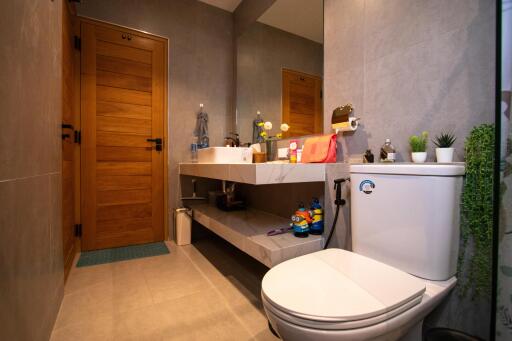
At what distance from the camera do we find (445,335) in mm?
930

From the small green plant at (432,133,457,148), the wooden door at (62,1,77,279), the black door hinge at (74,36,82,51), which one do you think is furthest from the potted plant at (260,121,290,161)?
the black door hinge at (74,36,82,51)

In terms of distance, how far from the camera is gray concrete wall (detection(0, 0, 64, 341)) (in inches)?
28.2

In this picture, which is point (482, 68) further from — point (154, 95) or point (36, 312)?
point (154, 95)

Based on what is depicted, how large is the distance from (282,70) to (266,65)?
27 centimetres

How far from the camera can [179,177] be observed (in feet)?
8.43

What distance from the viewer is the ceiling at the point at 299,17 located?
1665 mm

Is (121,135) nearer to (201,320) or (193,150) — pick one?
(193,150)

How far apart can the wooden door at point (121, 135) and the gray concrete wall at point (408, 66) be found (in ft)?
5.68

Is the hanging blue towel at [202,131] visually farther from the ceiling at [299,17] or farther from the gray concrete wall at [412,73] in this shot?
the gray concrete wall at [412,73]

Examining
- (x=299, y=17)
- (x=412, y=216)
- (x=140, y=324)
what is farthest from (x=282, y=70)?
(x=140, y=324)

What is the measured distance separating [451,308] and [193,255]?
181 cm

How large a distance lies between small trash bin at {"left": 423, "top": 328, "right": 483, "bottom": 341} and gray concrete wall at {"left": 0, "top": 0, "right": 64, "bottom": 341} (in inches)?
56.1

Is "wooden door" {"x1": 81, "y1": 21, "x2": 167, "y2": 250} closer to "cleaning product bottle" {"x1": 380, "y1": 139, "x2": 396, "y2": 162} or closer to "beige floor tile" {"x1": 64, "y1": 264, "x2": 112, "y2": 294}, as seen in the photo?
"beige floor tile" {"x1": 64, "y1": 264, "x2": 112, "y2": 294}

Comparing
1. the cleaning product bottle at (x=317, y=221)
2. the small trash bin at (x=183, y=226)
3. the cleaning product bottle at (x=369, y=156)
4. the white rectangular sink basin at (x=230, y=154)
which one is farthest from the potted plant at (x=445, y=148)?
the small trash bin at (x=183, y=226)
